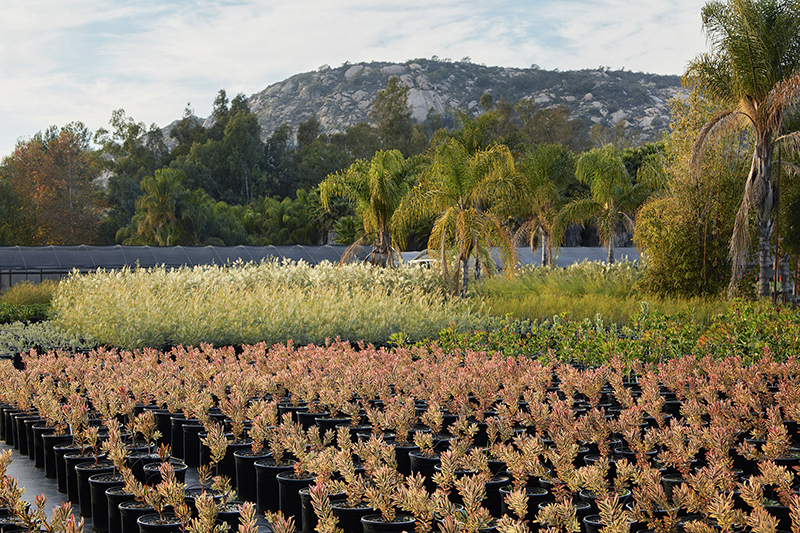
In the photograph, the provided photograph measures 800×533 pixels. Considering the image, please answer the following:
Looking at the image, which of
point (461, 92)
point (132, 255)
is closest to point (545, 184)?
point (132, 255)

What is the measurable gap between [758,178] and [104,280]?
495 inches

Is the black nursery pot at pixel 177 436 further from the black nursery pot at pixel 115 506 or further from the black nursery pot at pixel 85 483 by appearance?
the black nursery pot at pixel 115 506

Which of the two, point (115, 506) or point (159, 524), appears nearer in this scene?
point (159, 524)

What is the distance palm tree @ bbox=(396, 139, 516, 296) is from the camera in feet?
51.6

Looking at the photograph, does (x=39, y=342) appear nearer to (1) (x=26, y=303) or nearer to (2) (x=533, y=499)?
(2) (x=533, y=499)

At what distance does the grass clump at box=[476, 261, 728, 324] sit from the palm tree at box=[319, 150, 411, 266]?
10.2 feet

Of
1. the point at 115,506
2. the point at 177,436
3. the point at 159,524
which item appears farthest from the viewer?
the point at 177,436

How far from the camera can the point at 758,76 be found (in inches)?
521

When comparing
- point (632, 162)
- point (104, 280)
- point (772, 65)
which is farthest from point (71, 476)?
point (632, 162)

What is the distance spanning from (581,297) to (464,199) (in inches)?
142

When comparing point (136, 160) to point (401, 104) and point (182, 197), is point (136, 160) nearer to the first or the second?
point (182, 197)

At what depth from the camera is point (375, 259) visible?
66.2 feet

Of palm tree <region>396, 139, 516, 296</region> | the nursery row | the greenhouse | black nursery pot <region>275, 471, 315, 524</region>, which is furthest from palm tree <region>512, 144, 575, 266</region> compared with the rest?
black nursery pot <region>275, 471, 315, 524</region>

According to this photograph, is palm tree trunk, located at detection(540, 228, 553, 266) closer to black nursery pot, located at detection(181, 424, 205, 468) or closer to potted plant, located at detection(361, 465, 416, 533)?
black nursery pot, located at detection(181, 424, 205, 468)
